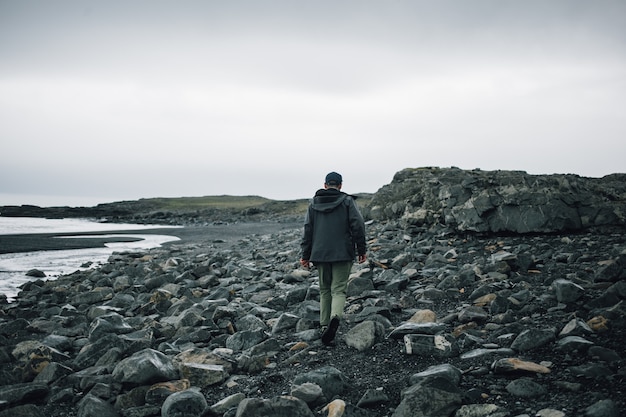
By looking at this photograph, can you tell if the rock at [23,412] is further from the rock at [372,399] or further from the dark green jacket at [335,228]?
the dark green jacket at [335,228]

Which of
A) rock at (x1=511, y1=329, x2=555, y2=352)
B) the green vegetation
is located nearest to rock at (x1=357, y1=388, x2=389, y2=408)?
rock at (x1=511, y1=329, x2=555, y2=352)

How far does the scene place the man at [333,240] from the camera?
22.2 feet

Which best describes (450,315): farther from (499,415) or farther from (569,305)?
(499,415)

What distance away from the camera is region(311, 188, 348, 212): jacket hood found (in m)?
6.86

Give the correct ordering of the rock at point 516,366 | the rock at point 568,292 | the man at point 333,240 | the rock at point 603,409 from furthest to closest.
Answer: the man at point 333,240, the rock at point 568,292, the rock at point 516,366, the rock at point 603,409

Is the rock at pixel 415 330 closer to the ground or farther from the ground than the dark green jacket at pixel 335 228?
closer to the ground

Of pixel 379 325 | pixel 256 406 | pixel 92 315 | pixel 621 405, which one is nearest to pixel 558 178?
pixel 379 325

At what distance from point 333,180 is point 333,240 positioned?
1012mm

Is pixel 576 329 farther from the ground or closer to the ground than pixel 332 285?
closer to the ground

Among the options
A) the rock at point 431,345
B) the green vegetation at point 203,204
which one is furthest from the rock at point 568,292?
the green vegetation at point 203,204

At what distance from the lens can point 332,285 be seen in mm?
6809

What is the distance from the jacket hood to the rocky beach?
191 centimetres

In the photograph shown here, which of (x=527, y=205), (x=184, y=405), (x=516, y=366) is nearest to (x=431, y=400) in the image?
(x=516, y=366)

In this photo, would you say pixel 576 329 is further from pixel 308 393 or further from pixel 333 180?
pixel 333 180
